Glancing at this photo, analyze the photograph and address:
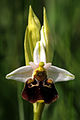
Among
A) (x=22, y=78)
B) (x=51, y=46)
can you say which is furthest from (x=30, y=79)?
(x=51, y=46)

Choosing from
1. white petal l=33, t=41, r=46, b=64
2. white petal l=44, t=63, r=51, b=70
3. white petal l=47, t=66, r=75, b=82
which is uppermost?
white petal l=33, t=41, r=46, b=64

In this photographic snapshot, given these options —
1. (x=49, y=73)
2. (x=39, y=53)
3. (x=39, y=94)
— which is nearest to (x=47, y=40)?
(x=39, y=53)

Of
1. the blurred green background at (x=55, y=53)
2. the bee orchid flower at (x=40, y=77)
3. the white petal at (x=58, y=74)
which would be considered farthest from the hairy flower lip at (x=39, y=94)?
the blurred green background at (x=55, y=53)

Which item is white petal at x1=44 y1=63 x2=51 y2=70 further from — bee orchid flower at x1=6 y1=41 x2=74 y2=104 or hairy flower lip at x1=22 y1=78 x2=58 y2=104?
hairy flower lip at x1=22 y1=78 x2=58 y2=104

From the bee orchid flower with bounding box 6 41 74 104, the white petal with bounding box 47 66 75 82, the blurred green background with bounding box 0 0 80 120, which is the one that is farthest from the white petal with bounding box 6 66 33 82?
the blurred green background with bounding box 0 0 80 120

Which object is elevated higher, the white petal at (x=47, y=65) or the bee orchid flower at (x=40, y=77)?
the white petal at (x=47, y=65)

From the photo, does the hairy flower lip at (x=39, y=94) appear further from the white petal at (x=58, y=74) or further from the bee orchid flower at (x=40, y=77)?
the white petal at (x=58, y=74)

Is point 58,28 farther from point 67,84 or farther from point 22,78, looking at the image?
point 22,78
